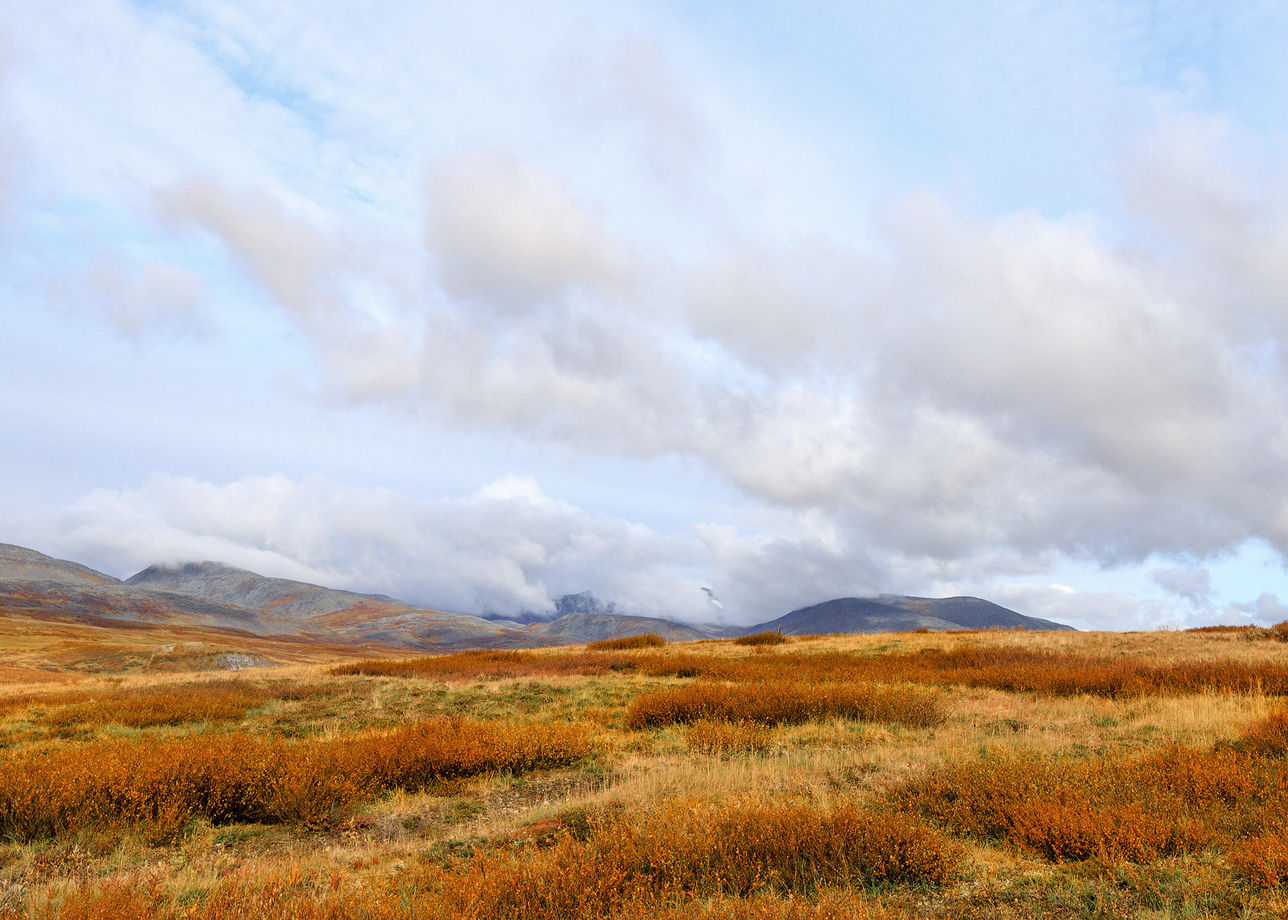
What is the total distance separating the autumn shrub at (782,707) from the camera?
1269 cm

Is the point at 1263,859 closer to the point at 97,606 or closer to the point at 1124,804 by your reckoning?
the point at 1124,804

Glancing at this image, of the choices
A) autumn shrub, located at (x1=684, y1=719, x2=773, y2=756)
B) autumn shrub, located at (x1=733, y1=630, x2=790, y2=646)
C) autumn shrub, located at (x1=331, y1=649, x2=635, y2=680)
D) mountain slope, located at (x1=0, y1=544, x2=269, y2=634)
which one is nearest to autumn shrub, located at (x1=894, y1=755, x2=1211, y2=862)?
autumn shrub, located at (x1=684, y1=719, x2=773, y2=756)

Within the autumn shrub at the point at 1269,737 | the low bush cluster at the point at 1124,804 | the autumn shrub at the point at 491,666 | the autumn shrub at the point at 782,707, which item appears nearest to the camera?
the low bush cluster at the point at 1124,804

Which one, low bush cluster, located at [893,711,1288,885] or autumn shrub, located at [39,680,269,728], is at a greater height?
low bush cluster, located at [893,711,1288,885]

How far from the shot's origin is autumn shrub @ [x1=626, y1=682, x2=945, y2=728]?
12.7 meters

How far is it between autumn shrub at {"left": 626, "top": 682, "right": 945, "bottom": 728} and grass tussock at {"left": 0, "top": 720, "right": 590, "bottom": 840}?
3.43 meters

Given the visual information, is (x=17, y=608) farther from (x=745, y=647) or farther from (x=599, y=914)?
(x=599, y=914)

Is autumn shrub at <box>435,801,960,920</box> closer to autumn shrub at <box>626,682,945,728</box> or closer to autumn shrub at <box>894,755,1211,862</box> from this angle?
autumn shrub at <box>894,755,1211,862</box>

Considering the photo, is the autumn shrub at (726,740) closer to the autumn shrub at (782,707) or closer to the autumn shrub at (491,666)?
the autumn shrub at (782,707)

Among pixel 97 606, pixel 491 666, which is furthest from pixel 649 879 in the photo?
pixel 97 606

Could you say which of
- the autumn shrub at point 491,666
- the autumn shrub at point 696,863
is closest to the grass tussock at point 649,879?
the autumn shrub at point 696,863

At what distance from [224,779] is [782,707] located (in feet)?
31.6

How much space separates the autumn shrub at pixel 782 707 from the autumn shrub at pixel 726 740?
1.58 m

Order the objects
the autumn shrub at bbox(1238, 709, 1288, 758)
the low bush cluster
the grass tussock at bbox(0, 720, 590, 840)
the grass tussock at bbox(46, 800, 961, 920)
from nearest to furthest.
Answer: the grass tussock at bbox(46, 800, 961, 920)
the low bush cluster
the grass tussock at bbox(0, 720, 590, 840)
the autumn shrub at bbox(1238, 709, 1288, 758)
